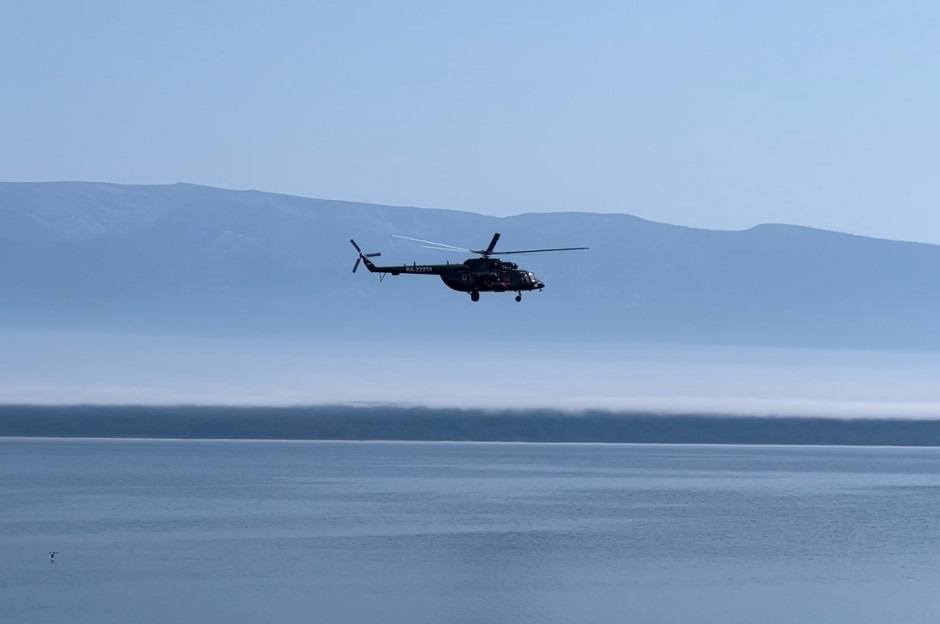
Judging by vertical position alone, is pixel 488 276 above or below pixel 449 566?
above

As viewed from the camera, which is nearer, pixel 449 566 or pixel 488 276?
pixel 488 276

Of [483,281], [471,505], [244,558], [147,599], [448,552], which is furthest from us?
[471,505]

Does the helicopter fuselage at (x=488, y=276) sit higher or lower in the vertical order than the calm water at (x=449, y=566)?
higher

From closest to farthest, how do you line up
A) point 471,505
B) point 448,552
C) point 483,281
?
point 483,281 → point 448,552 → point 471,505

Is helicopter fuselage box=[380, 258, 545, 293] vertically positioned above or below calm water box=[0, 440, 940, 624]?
above

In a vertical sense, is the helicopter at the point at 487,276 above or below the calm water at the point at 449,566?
above

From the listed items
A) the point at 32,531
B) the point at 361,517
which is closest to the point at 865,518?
the point at 361,517

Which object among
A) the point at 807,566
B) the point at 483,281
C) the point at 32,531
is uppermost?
the point at 483,281

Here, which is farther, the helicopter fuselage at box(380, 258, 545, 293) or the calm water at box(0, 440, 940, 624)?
the helicopter fuselage at box(380, 258, 545, 293)

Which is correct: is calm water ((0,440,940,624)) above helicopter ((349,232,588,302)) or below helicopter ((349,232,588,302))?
below

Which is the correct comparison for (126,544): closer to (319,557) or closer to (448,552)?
(319,557)

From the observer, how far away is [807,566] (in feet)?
398

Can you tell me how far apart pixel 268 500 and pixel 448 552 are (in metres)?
76.9

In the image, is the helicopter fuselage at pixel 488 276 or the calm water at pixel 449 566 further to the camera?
the helicopter fuselage at pixel 488 276
